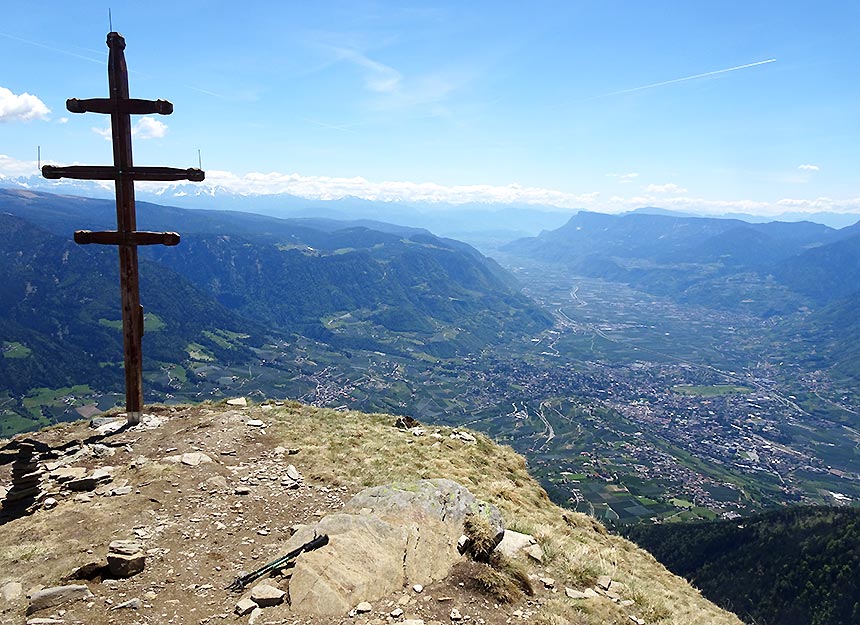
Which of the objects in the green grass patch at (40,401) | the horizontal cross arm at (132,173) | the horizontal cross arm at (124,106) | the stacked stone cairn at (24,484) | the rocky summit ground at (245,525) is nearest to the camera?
the rocky summit ground at (245,525)

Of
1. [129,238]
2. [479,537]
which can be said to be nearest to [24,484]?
[129,238]

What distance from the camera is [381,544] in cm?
1081

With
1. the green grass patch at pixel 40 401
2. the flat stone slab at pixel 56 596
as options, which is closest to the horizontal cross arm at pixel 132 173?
the flat stone slab at pixel 56 596

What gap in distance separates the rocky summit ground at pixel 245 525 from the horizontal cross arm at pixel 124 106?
41.7 ft

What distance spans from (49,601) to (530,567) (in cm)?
1010

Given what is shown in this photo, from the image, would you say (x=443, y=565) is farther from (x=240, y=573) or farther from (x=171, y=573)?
(x=171, y=573)

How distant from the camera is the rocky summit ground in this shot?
919 centimetres

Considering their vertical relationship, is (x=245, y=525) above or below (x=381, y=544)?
below

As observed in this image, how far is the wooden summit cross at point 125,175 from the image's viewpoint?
1847cm

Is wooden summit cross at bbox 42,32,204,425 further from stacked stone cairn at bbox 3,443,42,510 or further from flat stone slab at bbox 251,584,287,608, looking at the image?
flat stone slab at bbox 251,584,287,608

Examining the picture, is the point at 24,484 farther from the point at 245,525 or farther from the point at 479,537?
the point at 479,537

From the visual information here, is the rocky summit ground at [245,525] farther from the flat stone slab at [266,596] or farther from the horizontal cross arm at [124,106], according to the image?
the horizontal cross arm at [124,106]

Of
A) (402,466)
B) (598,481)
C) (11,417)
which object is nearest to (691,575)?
(402,466)

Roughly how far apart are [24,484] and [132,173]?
465 inches
